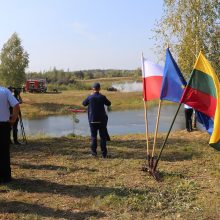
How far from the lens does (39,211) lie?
6977mm

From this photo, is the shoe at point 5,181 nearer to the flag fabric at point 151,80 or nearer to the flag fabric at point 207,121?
the flag fabric at point 151,80

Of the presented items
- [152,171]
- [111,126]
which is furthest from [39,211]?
[111,126]

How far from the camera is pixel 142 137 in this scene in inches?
622

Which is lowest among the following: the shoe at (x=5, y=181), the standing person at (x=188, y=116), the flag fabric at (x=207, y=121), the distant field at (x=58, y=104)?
the distant field at (x=58, y=104)

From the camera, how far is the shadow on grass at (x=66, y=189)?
7859 mm

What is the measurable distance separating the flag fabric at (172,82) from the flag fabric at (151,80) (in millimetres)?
653

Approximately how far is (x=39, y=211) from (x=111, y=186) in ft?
5.84

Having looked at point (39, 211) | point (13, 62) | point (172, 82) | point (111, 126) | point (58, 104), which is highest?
point (13, 62)

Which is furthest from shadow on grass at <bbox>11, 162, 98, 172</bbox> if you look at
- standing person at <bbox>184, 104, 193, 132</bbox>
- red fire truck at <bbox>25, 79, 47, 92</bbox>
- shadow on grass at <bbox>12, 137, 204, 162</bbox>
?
red fire truck at <bbox>25, 79, 47, 92</bbox>

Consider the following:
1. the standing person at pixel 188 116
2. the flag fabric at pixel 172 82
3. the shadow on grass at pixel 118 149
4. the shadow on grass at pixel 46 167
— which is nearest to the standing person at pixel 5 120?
the shadow on grass at pixel 46 167

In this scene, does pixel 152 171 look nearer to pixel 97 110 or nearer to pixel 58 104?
pixel 97 110

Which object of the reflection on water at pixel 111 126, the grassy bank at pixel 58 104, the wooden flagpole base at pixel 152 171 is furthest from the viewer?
the grassy bank at pixel 58 104

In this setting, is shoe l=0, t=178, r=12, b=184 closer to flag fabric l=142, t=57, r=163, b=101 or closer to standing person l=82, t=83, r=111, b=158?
standing person l=82, t=83, r=111, b=158

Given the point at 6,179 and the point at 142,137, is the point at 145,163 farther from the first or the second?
the point at 142,137
